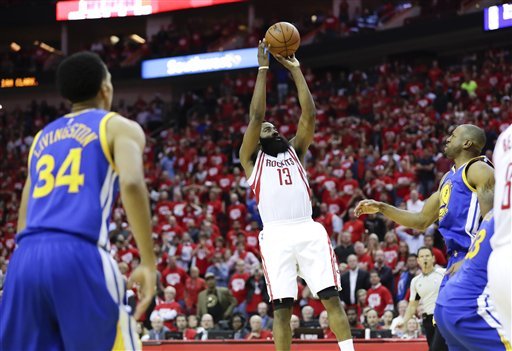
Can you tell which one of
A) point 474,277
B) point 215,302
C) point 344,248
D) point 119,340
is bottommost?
point 215,302

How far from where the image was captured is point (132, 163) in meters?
4.07

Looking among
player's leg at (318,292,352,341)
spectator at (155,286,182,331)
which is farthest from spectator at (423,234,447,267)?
player's leg at (318,292,352,341)

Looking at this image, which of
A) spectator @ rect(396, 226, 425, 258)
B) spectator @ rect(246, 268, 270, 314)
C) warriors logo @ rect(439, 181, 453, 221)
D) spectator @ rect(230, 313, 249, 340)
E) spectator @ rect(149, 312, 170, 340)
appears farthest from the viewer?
spectator @ rect(246, 268, 270, 314)

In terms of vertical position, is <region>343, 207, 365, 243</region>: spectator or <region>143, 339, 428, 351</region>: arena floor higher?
<region>343, 207, 365, 243</region>: spectator

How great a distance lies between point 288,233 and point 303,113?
1.16 metres

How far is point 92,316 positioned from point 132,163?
2.36 feet

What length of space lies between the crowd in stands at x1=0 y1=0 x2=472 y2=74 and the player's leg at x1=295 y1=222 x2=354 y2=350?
18365mm

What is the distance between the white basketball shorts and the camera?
772 centimetres

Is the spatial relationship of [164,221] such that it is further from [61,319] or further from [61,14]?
[61,319]

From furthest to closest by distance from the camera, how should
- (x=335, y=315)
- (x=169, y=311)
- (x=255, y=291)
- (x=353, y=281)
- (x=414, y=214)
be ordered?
1. (x=255, y=291)
2. (x=169, y=311)
3. (x=353, y=281)
4. (x=335, y=315)
5. (x=414, y=214)

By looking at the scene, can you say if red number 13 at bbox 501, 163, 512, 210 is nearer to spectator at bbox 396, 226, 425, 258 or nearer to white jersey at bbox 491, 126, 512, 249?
white jersey at bbox 491, 126, 512, 249

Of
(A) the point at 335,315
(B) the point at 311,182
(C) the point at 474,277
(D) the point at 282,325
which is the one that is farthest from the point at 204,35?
(C) the point at 474,277

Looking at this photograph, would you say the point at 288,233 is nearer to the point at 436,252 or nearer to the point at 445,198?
the point at 445,198

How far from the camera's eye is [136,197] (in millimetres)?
4039
